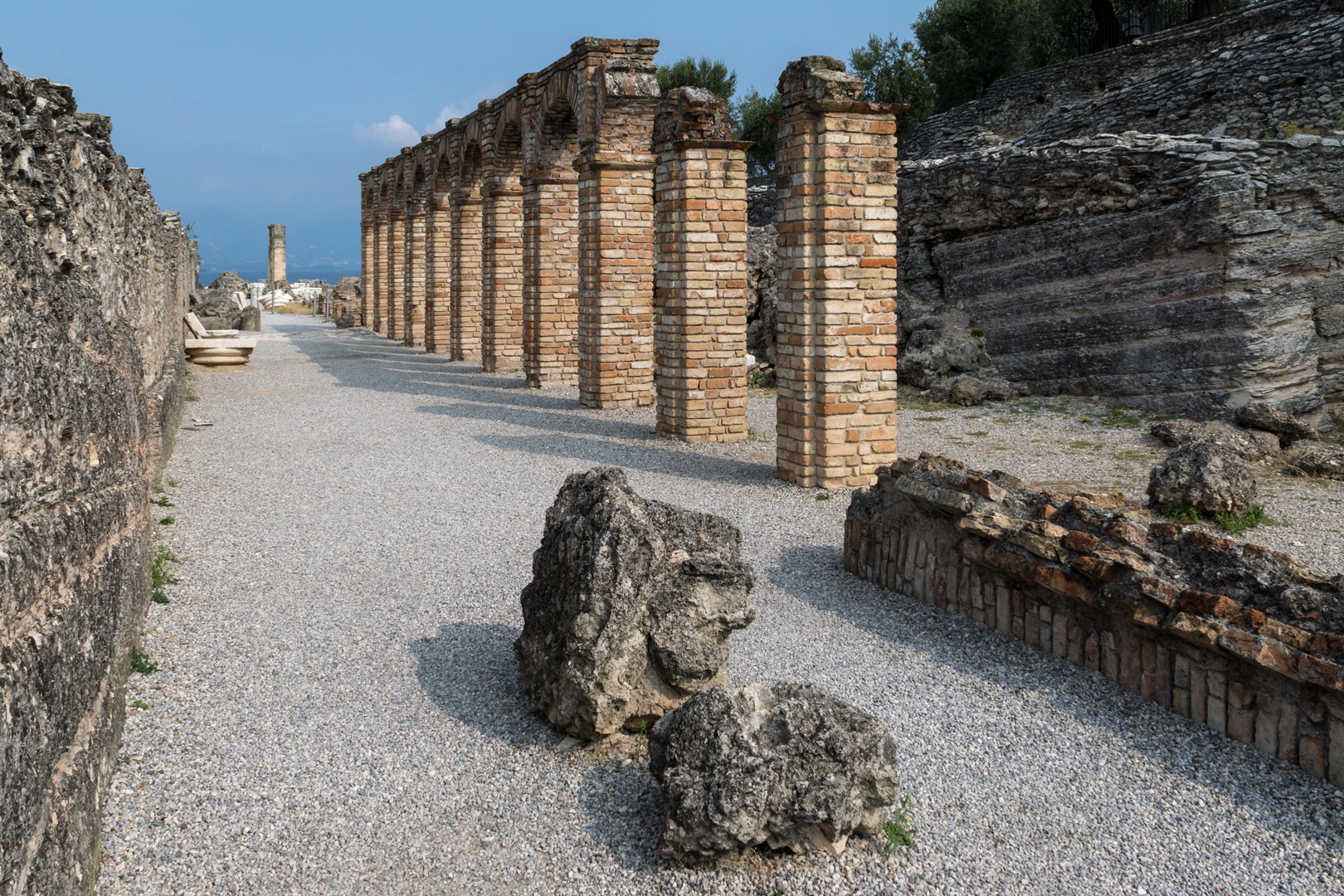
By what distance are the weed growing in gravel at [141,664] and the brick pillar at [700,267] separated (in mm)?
6933

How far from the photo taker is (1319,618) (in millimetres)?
4160

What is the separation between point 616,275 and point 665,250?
253 centimetres

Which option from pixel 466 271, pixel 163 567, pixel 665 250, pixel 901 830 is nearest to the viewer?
pixel 901 830

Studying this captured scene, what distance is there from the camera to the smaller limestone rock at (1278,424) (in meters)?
9.96

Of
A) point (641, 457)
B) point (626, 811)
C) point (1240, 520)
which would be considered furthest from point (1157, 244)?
point (626, 811)

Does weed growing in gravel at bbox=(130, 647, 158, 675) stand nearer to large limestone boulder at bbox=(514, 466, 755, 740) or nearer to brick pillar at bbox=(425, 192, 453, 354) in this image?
large limestone boulder at bbox=(514, 466, 755, 740)

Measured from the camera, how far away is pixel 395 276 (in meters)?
29.5

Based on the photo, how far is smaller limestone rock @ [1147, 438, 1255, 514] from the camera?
24.0ft

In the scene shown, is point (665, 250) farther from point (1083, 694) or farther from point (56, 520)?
point (56, 520)

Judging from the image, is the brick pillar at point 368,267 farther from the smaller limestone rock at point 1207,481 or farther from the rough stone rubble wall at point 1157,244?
the smaller limestone rock at point 1207,481

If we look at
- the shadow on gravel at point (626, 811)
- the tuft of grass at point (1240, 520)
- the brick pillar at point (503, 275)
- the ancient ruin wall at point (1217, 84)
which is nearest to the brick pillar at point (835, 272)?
the tuft of grass at point (1240, 520)

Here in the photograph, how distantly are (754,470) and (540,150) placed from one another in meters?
8.62

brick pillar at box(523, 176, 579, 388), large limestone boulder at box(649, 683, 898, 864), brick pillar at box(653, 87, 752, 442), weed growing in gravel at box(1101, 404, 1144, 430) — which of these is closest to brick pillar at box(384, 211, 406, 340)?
brick pillar at box(523, 176, 579, 388)

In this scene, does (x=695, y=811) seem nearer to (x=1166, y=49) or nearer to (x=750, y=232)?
(x=750, y=232)
